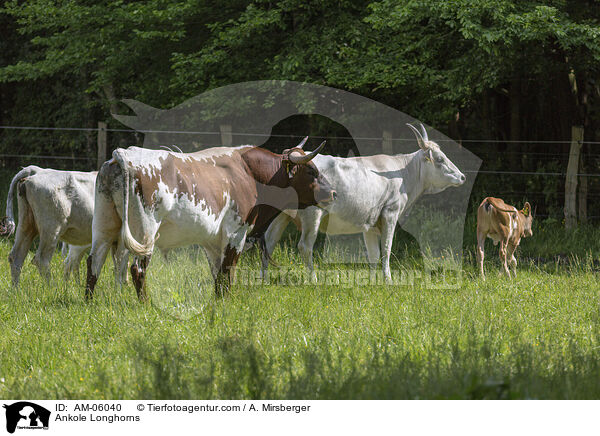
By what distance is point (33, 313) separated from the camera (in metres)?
5.94

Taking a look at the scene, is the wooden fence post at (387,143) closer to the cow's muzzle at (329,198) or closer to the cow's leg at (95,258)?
the cow's muzzle at (329,198)

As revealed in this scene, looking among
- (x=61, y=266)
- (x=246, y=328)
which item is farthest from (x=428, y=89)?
(x=246, y=328)

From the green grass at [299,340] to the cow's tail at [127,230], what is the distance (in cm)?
56

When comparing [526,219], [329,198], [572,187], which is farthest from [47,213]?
[572,187]

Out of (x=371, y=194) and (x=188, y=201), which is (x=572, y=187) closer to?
(x=371, y=194)

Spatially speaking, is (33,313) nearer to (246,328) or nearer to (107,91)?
(246,328)

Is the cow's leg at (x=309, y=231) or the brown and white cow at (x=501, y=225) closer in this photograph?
the cow's leg at (x=309, y=231)

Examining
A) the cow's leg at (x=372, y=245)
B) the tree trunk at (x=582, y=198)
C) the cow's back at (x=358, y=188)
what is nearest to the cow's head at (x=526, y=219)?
the cow's back at (x=358, y=188)

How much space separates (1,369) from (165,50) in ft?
33.1

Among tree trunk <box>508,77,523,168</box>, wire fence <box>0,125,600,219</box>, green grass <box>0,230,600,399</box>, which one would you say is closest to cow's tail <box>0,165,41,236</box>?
green grass <box>0,230,600,399</box>

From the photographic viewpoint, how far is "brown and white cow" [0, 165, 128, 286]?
23.5 ft

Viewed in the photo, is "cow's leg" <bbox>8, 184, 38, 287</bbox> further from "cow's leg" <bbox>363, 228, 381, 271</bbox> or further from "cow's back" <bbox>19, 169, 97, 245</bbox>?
"cow's leg" <bbox>363, 228, 381, 271</bbox>

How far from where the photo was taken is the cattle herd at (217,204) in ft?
19.2

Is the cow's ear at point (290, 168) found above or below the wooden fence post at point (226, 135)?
above
